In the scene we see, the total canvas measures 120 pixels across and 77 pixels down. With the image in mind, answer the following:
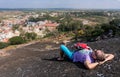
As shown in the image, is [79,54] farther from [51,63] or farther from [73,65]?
[51,63]

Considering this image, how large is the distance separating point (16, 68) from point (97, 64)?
3601 millimetres

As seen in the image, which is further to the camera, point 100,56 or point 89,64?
point 89,64

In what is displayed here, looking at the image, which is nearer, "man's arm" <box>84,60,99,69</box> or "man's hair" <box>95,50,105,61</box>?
"man's hair" <box>95,50,105,61</box>

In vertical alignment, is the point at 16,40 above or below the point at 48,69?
below

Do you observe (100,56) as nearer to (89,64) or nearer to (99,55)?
(99,55)

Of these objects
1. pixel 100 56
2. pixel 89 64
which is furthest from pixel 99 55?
pixel 89 64

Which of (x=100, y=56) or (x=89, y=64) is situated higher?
(x=100, y=56)

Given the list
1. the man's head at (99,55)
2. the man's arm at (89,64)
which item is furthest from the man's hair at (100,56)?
the man's arm at (89,64)

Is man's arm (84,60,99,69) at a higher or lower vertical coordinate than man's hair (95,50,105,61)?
lower

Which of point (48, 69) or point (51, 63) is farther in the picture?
point (51, 63)

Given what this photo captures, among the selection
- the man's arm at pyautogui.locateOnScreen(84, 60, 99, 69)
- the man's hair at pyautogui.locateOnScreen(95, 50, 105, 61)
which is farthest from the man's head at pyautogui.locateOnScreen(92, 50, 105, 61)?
the man's arm at pyautogui.locateOnScreen(84, 60, 99, 69)

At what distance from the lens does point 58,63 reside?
8930 mm

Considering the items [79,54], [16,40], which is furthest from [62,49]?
[16,40]

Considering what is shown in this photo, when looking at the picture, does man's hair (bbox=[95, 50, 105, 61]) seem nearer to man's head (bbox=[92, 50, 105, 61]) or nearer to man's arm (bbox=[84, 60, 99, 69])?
man's head (bbox=[92, 50, 105, 61])
